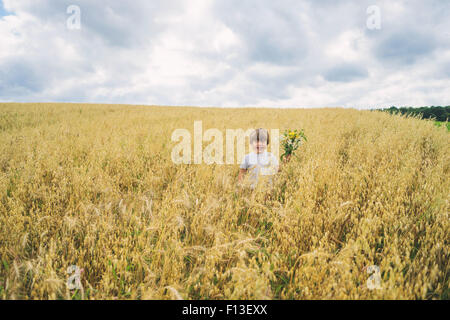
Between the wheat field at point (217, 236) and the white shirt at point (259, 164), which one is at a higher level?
the white shirt at point (259, 164)

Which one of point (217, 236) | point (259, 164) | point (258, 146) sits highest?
point (258, 146)

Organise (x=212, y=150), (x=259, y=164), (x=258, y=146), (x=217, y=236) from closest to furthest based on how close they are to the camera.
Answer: (x=217, y=236) → (x=259, y=164) → (x=258, y=146) → (x=212, y=150)

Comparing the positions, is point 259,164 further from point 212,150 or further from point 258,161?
point 212,150

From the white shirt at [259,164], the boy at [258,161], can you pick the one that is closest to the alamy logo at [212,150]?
the boy at [258,161]

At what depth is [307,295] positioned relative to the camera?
1.34 m

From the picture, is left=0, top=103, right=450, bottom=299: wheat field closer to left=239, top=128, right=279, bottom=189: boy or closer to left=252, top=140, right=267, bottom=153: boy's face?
left=239, top=128, right=279, bottom=189: boy

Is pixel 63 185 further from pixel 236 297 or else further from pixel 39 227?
pixel 236 297

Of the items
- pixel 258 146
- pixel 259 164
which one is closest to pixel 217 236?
pixel 259 164

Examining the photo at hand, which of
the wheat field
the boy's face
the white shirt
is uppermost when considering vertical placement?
the boy's face

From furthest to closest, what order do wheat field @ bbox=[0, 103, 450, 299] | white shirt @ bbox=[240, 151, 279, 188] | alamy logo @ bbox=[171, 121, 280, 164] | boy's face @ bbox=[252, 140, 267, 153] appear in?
alamy logo @ bbox=[171, 121, 280, 164]
boy's face @ bbox=[252, 140, 267, 153]
white shirt @ bbox=[240, 151, 279, 188]
wheat field @ bbox=[0, 103, 450, 299]

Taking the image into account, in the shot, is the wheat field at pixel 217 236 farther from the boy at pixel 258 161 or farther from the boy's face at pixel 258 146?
the boy's face at pixel 258 146

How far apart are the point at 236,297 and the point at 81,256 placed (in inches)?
48.4

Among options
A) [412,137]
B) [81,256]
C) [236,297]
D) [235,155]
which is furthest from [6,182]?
[412,137]

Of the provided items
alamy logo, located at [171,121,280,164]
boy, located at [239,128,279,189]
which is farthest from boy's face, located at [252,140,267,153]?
alamy logo, located at [171,121,280,164]
